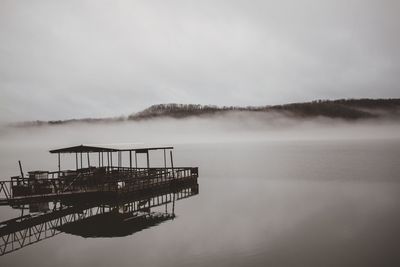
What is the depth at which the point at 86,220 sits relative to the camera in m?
24.2

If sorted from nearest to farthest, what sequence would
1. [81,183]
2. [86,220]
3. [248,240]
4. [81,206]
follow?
[248,240], [86,220], [81,183], [81,206]

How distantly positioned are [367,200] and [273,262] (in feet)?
66.8

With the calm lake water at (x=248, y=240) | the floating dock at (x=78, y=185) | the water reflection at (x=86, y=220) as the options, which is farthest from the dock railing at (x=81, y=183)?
the calm lake water at (x=248, y=240)

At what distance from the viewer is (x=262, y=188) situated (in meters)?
47.2

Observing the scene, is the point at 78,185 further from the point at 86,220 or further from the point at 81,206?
the point at 86,220

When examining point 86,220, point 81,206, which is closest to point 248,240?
point 86,220

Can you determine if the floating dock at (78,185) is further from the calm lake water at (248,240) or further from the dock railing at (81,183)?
the calm lake water at (248,240)

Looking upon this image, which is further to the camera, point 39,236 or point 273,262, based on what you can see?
point 39,236

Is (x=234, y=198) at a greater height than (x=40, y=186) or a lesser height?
lesser

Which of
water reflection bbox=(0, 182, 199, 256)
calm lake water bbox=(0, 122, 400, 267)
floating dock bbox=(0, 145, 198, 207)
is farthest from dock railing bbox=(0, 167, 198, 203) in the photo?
calm lake water bbox=(0, 122, 400, 267)

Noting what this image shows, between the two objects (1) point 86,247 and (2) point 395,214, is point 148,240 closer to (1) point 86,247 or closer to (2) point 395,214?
(1) point 86,247

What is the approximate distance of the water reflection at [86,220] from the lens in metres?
21.3

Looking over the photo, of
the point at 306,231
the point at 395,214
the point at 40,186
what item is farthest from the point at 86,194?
the point at 395,214

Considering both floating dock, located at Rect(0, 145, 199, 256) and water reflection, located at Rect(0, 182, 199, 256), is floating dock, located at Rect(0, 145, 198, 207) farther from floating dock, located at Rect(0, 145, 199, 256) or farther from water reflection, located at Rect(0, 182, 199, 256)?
water reflection, located at Rect(0, 182, 199, 256)
